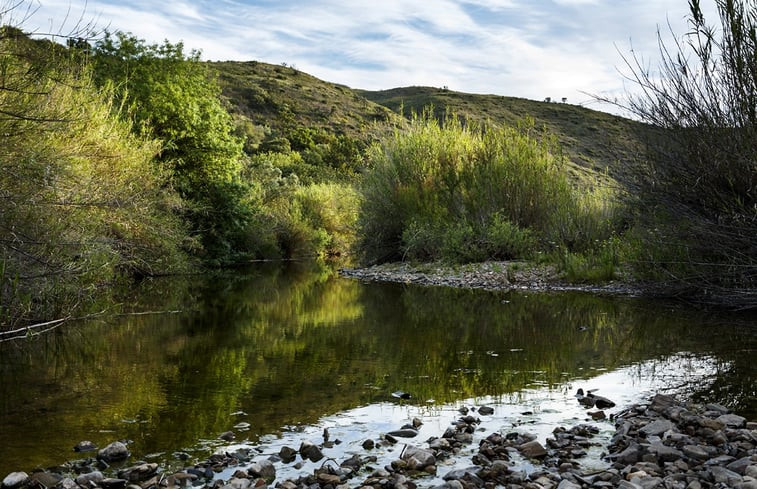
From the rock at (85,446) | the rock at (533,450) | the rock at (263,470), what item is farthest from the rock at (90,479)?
the rock at (533,450)

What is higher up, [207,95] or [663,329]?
[207,95]

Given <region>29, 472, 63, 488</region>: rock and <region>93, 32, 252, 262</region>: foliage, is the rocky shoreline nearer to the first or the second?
<region>29, 472, 63, 488</region>: rock

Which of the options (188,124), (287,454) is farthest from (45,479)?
(188,124)

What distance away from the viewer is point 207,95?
85.5 feet

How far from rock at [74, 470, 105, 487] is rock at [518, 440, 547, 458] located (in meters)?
2.69

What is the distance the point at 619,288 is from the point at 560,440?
10813 mm

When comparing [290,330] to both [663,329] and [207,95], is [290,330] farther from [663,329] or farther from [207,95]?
[207,95]

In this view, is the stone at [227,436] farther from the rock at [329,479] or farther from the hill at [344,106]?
the hill at [344,106]

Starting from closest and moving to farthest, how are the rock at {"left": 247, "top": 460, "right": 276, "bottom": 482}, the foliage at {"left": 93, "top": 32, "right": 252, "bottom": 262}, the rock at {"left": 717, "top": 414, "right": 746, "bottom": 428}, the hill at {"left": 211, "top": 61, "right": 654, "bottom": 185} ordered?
1. the rock at {"left": 247, "top": 460, "right": 276, "bottom": 482}
2. the rock at {"left": 717, "top": 414, "right": 746, "bottom": 428}
3. the foliage at {"left": 93, "top": 32, "right": 252, "bottom": 262}
4. the hill at {"left": 211, "top": 61, "right": 654, "bottom": 185}

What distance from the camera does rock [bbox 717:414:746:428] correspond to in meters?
4.88

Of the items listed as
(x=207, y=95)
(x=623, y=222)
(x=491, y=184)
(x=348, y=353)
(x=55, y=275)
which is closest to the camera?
(x=348, y=353)

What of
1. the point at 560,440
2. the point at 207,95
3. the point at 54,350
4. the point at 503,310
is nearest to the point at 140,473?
the point at 560,440

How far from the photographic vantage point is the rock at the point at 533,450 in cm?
453

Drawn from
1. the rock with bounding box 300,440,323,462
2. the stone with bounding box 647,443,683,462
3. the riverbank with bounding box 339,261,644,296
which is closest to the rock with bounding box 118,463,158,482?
the rock with bounding box 300,440,323,462
